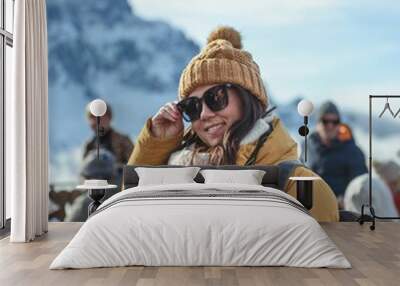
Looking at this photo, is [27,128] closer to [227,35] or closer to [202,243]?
[202,243]

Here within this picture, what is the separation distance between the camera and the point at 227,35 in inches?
306

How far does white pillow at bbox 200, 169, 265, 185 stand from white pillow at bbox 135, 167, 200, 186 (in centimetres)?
21

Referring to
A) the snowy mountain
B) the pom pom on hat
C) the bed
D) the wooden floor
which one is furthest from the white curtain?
the pom pom on hat

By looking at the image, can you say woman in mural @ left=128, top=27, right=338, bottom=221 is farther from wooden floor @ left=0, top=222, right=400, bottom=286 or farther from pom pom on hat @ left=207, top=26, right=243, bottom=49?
wooden floor @ left=0, top=222, right=400, bottom=286

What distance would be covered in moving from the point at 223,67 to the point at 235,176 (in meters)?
1.52

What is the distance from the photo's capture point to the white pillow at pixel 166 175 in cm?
697

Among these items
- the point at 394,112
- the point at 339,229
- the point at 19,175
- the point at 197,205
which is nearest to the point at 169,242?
the point at 197,205

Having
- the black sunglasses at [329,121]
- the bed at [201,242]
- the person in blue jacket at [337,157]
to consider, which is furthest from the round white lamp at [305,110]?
the bed at [201,242]

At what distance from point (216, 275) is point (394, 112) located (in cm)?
436

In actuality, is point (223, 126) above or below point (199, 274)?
above

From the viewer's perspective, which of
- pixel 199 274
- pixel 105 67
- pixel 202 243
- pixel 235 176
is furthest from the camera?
pixel 105 67

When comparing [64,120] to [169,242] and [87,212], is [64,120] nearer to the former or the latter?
[87,212]

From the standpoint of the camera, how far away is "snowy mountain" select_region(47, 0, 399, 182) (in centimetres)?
773

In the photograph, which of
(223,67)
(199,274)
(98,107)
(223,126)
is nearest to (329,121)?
(223,126)
